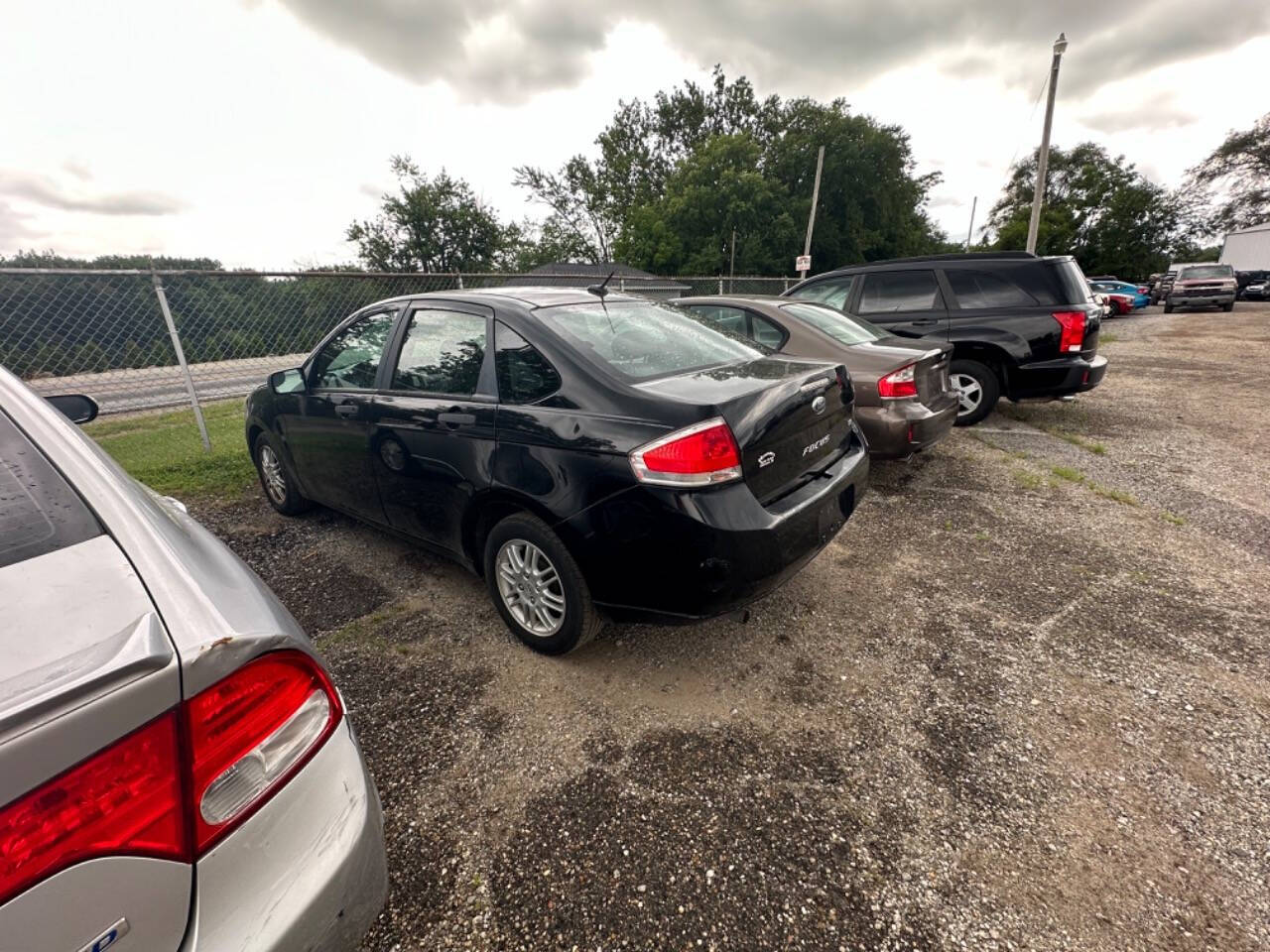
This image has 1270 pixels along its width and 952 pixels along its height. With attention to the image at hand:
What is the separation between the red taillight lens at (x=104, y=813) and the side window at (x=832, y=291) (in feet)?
22.4

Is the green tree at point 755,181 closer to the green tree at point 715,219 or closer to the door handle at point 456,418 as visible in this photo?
the green tree at point 715,219

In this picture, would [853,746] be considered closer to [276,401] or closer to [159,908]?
[159,908]

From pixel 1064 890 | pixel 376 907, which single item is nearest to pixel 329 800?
pixel 376 907

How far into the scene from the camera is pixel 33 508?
1.02 metres

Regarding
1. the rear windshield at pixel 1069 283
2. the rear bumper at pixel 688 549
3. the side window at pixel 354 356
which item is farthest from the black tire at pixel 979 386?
the side window at pixel 354 356

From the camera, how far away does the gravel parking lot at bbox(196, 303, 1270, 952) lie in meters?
1.59

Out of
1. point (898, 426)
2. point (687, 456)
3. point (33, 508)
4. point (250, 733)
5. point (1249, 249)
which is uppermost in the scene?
point (1249, 249)

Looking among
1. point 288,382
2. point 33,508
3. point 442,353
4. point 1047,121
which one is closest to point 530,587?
point 442,353

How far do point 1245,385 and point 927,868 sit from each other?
10.5 meters

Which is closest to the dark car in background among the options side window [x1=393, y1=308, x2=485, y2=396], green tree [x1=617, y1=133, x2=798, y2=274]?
side window [x1=393, y1=308, x2=485, y2=396]

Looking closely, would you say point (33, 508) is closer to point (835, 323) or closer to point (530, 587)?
point (530, 587)

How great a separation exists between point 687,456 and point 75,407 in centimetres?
223

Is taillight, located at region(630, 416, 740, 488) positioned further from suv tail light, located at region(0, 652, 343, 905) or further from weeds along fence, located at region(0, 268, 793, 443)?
weeds along fence, located at region(0, 268, 793, 443)

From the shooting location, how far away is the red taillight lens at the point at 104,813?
68cm
